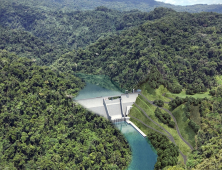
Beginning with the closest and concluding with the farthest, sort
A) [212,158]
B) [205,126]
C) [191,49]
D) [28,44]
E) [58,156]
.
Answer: [212,158], [58,156], [205,126], [191,49], [28,44]

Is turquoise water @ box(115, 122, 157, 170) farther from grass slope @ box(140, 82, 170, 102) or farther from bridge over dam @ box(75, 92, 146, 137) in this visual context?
grass slope @ box(140, 82, 170, 102)

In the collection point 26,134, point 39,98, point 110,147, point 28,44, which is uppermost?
point 28,44

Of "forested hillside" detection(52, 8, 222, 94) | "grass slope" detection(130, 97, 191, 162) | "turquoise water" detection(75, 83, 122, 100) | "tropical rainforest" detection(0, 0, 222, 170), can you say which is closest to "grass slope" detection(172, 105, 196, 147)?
"tropical rainforest" detection(0, 0, 222, 170)

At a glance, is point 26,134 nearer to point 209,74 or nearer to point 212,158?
point 212,158

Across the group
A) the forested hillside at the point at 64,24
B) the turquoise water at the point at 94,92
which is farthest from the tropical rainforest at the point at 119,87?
the forested hillside at the point at 64,24

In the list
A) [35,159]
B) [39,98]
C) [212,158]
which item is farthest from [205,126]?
[39,98]

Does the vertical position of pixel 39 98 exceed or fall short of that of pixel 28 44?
it falls short

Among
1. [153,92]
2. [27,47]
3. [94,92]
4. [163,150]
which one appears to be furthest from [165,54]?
[27,47]

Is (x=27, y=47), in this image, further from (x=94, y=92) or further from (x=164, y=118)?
(x=164, y=118)
